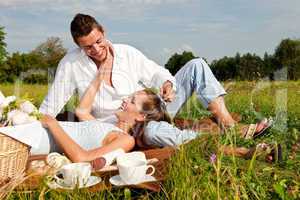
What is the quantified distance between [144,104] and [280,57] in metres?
19.5

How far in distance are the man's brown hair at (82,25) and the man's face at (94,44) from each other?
3 centimetres

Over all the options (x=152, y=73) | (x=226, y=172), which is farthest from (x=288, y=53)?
(x=226, y=172)

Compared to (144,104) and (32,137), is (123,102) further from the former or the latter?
(32,137)

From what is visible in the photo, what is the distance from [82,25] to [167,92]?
84 cm

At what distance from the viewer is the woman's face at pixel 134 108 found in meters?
4.06

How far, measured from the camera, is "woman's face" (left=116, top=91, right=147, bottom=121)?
4.06 metres

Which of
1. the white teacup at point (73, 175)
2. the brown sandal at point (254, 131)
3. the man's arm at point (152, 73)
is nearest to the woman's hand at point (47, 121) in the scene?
the white teacup at point (73, 175)

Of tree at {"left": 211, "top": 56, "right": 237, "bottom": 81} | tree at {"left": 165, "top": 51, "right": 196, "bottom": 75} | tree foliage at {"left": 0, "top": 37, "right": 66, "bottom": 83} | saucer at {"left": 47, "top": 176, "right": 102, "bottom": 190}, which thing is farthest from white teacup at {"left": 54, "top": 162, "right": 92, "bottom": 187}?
tree foliage at {"left": 0, "top": 37, "right": 66, "bottom": 83}

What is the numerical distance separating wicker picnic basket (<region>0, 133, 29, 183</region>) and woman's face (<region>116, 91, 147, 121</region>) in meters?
1.15

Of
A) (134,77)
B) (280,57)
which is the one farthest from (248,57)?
(134,77)

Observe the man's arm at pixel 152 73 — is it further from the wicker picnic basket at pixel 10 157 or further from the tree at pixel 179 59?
the tree at pixel 179 59

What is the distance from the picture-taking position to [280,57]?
22734mm

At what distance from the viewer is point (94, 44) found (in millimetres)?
4219

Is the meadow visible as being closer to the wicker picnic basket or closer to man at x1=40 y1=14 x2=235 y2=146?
the wicker picnic basket
